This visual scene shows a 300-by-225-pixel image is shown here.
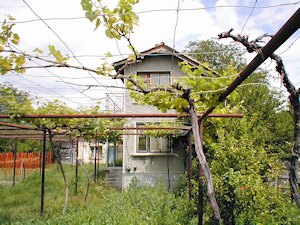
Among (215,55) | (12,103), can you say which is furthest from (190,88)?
(215,55)

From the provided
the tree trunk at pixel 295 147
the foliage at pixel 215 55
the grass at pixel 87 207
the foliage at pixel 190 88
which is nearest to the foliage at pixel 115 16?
the foliage at pixel 190 88

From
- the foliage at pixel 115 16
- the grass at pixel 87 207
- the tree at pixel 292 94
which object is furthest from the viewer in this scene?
the grass at pixel 87 207

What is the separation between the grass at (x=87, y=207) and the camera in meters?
6.18

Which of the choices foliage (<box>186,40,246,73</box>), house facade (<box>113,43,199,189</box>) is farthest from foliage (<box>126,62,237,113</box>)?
foliage (<box>186,40,246,73</box>)

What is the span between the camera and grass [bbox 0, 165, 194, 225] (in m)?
6.18

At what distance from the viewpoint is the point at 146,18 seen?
10.6 ft

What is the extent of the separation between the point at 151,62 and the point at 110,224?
33.5 ft

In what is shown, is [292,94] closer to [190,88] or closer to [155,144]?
[190,88]

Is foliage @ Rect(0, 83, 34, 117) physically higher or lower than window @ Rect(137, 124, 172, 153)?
higher

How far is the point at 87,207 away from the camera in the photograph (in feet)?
26.9

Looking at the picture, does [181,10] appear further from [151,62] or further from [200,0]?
[151,62]

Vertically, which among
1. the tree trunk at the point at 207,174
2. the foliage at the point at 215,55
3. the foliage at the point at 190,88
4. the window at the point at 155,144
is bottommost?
the tree trunk at the point at 207,174

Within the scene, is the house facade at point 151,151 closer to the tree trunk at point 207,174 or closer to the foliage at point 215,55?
the foliage at point 215,55

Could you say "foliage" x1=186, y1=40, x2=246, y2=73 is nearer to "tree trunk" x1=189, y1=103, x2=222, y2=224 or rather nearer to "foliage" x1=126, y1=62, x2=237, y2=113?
"foliage" x1=126, y1=62, x2=237, y2=113
